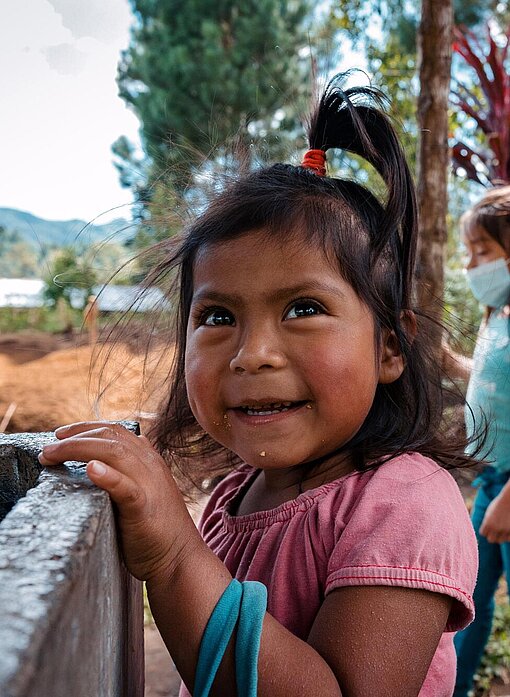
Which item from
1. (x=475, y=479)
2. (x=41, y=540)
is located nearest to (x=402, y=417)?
(x=41, y=540)

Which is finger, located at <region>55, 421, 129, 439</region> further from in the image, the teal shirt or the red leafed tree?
the red leafed tree

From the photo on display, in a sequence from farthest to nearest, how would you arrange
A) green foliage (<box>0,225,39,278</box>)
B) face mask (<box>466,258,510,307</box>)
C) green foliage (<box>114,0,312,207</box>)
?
green foliage (<box>0,225,39,278</box>) → green foliage (<box>114,0,312,207</box>) → face mask (<box>466,258,510,307</box>)

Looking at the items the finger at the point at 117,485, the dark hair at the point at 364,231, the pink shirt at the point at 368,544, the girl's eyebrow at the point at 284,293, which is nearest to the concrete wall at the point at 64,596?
the finger at the point at 117,485

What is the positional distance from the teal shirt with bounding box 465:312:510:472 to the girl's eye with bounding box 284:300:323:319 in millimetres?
1440

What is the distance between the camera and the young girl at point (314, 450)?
40.0 inches

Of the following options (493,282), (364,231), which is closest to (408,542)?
(364,231)

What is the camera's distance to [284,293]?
1296mm

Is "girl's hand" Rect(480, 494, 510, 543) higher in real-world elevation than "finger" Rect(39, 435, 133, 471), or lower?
lower

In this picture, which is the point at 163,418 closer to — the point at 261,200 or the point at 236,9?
the point at 261,200

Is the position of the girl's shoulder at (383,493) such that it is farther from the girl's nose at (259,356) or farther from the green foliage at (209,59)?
the green foliage at (209,59)

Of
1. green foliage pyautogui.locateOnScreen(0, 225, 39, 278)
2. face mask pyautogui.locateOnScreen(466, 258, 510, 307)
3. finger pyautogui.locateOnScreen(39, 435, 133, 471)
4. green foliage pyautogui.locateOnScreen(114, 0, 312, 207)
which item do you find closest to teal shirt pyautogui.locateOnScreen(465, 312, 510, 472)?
face mask pyautogui.locateOnScreen(466, 258, 510, 307)

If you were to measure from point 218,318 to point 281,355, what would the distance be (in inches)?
7.2

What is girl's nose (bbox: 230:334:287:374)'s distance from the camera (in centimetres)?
125

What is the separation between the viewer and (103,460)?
963 mm
